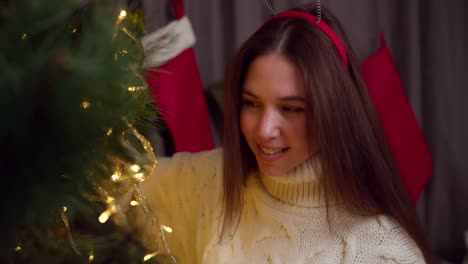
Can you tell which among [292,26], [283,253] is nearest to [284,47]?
[292,26]

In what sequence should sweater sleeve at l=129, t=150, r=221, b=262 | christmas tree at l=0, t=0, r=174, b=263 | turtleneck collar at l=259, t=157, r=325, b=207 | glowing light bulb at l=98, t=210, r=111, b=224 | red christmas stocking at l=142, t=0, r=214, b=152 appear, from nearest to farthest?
1. christmas tree at l=0, t=0, r=174, b=263
2. glowing light bulb at l=98, t=210, r=111, b=224
3. turtleneck collar at l=259, t=157, r=325, b=207
4. sweater sleeve at l=129, t=150, r=221, b=262
5. red christmas stocking at l=142, t=0, r=214, b=152

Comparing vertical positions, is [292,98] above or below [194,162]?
above

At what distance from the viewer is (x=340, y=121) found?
3.91ft

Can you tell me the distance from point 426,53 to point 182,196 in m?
1.30

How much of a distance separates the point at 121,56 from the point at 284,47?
0.83 metres

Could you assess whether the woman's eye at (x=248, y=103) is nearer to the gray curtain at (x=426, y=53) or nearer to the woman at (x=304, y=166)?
the woman at (x=304, y=166)

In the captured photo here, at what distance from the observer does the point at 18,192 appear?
34 cm

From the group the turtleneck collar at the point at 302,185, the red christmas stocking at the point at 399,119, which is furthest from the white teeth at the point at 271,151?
the red christmas stocking at the point at 399,119

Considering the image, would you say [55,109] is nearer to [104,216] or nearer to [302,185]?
[104,216]

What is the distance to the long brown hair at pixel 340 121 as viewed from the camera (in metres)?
1.16

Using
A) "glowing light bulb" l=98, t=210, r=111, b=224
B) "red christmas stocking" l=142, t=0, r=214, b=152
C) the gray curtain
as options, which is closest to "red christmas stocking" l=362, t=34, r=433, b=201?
the gray curtain

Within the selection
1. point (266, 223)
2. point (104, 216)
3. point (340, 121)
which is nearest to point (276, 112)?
point (340, 121)

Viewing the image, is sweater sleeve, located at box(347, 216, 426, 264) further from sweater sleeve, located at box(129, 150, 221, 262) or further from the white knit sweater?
sweater sleeve, located at box(129, 150, 221, 262)

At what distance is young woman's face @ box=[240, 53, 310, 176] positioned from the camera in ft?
3.79
